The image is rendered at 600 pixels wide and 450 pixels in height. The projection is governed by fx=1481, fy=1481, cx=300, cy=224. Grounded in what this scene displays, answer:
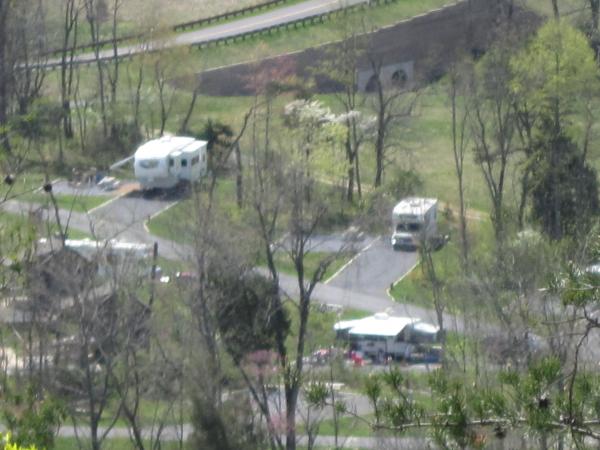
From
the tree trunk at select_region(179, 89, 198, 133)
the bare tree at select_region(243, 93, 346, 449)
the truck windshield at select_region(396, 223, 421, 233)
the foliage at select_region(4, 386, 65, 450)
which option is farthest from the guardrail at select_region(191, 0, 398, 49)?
the foliage at select_region(4, 386, 65, 450)

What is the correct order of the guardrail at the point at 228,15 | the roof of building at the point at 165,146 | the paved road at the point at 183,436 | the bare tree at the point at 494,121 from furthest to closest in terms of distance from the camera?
the guardrail at the point at 228,15, the roof of building at the point at 165,146, the bare tree at the point at 494,121, the paved road at the point at 183,436

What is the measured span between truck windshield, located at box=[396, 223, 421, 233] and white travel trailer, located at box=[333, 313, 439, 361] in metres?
4.18

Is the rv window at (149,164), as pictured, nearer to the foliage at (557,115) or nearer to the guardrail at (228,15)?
the foliage at (557,115)

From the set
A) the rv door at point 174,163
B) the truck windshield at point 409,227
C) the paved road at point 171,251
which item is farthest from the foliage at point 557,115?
the rv door at point 174,163

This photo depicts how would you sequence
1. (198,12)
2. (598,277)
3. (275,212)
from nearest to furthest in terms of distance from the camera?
(598,277) → (275,212) → (198,12)

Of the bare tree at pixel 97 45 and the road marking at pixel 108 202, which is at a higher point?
the bare tree at pixel 97 45

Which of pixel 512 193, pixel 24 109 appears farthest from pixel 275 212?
pixel 24 109

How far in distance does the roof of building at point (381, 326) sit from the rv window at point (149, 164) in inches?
324

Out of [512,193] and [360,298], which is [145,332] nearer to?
[360,298]

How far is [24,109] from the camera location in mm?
32188

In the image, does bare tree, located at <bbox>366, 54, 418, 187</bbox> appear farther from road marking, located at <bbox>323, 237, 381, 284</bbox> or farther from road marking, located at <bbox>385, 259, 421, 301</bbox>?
road marking, located at <bbox>385, 259, 421, 301</bbox>

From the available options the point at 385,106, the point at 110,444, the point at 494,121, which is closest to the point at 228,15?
the point at 385,106

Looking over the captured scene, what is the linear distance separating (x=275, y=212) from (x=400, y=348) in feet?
11.2

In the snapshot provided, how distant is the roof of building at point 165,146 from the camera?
31.0m
